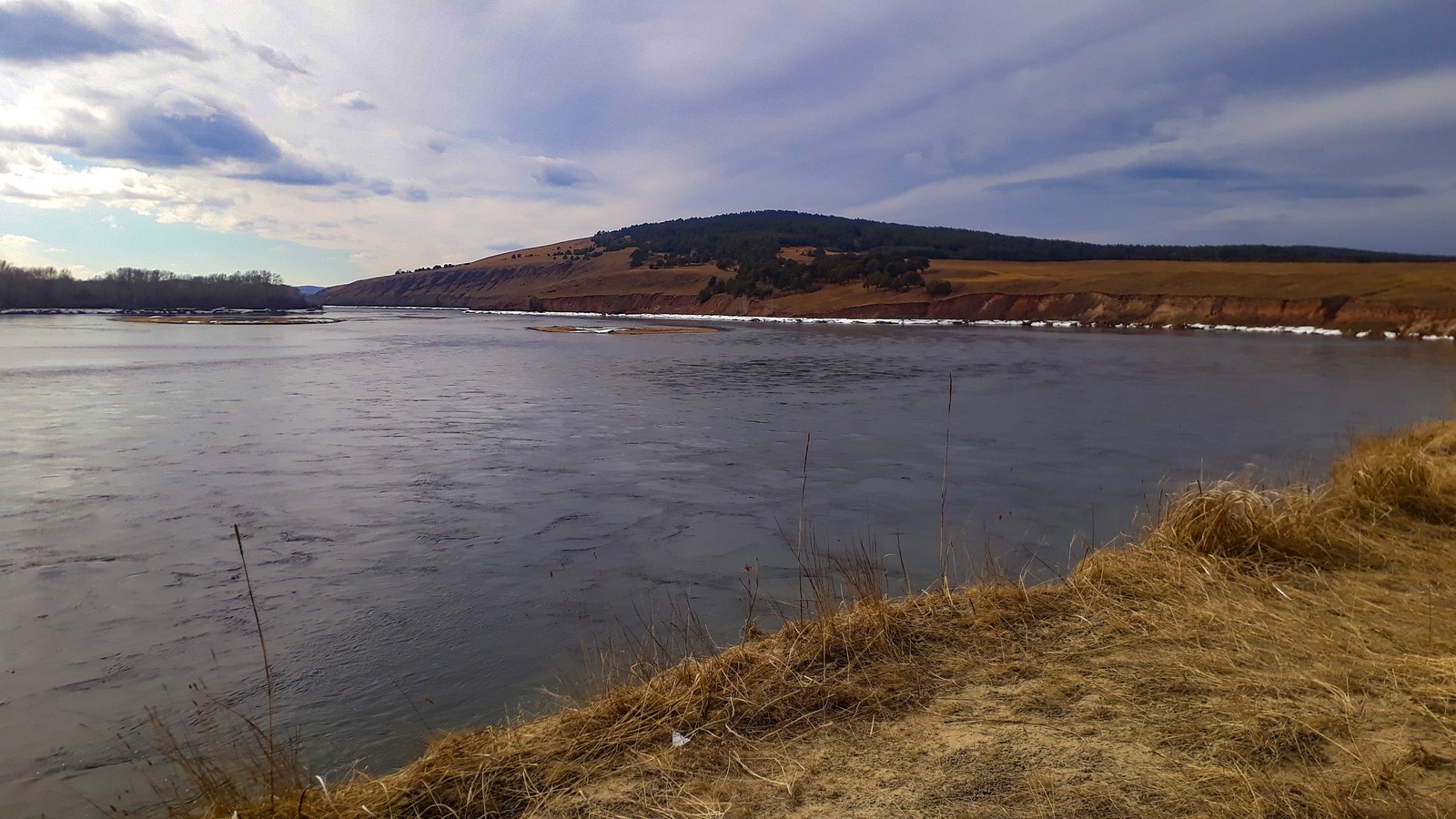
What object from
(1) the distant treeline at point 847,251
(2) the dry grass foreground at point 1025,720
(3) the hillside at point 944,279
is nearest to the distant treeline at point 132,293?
(3) the hillside at point 944,279

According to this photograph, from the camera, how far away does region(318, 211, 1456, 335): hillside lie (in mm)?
52219

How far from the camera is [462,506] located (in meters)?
9.86

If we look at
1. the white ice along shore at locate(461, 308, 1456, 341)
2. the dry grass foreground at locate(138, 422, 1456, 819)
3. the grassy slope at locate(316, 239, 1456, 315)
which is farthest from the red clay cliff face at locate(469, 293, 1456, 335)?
the dry grass foreground at locate(138, 422, 1456, 819)

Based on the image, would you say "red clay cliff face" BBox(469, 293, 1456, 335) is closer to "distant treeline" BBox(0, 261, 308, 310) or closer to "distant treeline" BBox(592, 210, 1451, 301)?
"distant treeline" BBox(592, 210, 1451, 301)

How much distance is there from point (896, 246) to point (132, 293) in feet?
329

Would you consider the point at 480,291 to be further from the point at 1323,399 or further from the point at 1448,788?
the point at 1448,788

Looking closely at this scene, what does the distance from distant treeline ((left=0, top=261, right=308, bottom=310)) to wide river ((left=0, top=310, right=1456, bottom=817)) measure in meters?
90.9

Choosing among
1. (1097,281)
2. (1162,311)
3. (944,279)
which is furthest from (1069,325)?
(944,279)

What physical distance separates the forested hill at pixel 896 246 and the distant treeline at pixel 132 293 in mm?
53926

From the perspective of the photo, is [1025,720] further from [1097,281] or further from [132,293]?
[132,293]

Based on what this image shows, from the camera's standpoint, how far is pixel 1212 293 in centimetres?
5647

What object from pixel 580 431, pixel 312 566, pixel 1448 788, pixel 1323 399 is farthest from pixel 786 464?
pixel 1323 399

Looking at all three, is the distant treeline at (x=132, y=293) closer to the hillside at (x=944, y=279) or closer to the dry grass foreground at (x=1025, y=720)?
the hillside at (x=944, y=279)

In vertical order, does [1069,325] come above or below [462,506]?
below
